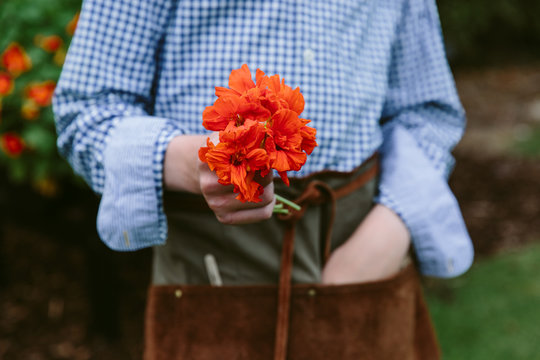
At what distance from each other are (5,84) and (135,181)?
1544 mm

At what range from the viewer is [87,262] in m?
2.72

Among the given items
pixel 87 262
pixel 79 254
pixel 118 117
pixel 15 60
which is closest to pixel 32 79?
pixel 15 60

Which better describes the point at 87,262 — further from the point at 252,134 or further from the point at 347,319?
the point at 252,134

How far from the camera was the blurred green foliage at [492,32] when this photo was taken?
338 inches

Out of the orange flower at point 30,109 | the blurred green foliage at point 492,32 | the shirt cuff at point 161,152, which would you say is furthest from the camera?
the blurred green foliage at point 492,32

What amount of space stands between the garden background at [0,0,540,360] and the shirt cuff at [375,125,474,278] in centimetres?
153

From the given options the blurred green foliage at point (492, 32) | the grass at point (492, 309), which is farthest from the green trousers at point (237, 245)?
the blurred green foliage at point (492, 32)

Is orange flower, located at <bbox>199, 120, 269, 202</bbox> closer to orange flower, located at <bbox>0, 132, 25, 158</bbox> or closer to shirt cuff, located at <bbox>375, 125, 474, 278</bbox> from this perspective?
shirt cuff, located at <bbox>375, 125, 474, 278</bbox>

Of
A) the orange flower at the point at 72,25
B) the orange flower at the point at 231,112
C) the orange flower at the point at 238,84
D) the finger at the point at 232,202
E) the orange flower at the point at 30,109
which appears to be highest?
the orange flower at the point at 238,84

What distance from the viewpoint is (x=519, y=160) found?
5.41 metres

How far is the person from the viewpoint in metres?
0.94

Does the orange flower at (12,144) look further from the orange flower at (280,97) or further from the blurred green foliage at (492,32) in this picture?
the blurred green foliage at (492,32)

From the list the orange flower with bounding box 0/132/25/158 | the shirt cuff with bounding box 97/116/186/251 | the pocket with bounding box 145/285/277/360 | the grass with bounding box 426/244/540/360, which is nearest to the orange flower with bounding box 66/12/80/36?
the orange flower with bounding box 0/132/25/158

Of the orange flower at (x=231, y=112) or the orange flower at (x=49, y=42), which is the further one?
the orange flower at (x=49, y=42)
